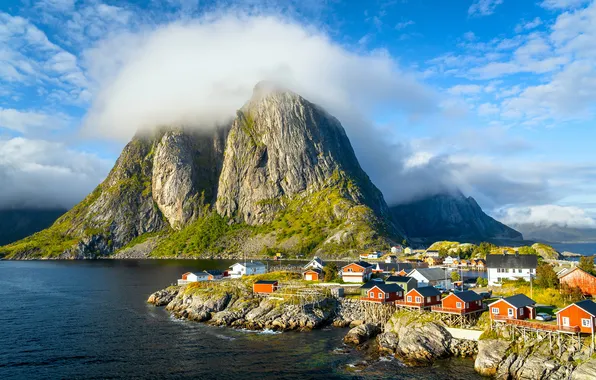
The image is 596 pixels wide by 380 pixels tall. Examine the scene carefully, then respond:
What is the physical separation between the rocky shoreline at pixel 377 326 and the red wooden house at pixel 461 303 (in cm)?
250

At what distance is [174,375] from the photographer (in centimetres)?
5028

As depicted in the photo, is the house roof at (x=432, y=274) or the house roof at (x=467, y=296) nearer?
the house roof at (x=467, y=296)

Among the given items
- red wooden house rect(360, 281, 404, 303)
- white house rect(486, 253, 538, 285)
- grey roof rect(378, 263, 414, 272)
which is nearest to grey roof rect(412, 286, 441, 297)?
red wooden house rect(360, 281, 404, 303)

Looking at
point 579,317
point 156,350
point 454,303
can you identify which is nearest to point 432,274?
point 454,303

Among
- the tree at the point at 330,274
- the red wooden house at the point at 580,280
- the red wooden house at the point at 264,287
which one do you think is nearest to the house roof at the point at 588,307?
the red wooden house at the point at 580,280

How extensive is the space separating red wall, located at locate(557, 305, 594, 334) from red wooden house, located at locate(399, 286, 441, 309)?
743 inches

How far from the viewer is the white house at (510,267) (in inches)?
3871

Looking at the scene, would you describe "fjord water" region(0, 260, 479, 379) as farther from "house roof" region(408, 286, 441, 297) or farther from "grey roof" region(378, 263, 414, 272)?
"grey roof" region(378, 263, 414, 272)

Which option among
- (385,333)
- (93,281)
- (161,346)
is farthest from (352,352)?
(93,281)

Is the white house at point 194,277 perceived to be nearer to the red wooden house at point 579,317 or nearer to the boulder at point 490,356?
the boulder at point 490,356

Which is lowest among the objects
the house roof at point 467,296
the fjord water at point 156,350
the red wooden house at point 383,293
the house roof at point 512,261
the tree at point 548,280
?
the fjord water at point 156,350

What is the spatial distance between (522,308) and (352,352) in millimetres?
21320

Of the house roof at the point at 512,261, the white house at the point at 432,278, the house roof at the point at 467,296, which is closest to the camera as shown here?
the house roof at the point at 467,296

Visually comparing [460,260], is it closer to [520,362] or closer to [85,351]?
[520,362]
